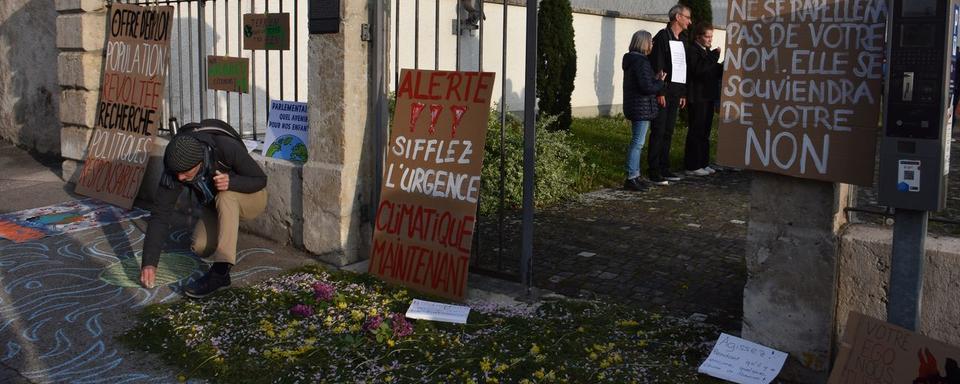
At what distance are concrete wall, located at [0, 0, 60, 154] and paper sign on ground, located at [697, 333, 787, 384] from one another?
8.51m

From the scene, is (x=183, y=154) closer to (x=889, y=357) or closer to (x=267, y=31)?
(x=267, y=31)

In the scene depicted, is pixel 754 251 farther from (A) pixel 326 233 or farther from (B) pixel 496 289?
(A) pixel 326 233

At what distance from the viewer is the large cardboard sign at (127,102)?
24.3 feet

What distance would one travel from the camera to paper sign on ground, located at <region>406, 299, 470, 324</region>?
4.58m

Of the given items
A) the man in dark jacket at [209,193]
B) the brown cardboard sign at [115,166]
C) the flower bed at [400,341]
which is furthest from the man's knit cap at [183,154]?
the brown cardboard sign at [115,166]

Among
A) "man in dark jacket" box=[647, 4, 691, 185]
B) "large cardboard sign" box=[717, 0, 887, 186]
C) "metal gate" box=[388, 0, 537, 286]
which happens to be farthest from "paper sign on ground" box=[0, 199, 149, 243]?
"large cardboard sign" box=[717, 0, 887, 186]

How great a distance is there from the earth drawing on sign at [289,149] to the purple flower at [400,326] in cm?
185

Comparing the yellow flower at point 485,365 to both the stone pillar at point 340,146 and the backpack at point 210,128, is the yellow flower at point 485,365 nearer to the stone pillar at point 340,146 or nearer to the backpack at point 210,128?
the stone pillar at point 340,146

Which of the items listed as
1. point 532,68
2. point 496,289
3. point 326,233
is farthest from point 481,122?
point 326,233

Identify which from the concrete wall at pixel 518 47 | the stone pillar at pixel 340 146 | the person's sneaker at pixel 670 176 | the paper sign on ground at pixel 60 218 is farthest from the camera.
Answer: the concrete wall at pixel 518 47

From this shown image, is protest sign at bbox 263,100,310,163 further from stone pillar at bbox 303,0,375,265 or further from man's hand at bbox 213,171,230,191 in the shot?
man's hand at bbox 213,171,230,191

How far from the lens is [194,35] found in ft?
33.5

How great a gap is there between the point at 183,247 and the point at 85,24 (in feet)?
10.2

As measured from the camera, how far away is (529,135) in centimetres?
473
